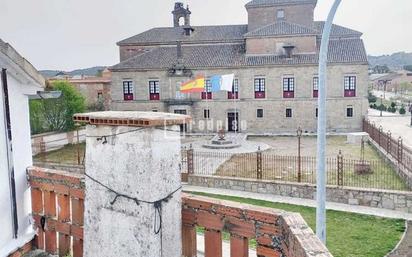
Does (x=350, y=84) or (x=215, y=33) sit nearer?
(x=350, y=84)

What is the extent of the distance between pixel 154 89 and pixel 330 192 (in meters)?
25.8

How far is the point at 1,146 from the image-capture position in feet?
15.1

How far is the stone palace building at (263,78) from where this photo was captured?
112 ft

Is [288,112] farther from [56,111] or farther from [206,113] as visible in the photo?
[56,111]

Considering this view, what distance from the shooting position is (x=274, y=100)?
3541cm

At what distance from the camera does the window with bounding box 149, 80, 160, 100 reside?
3753 centimetres

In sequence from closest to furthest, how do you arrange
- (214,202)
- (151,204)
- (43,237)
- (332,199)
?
(151,204)
(214,202)
(43,237)
(332,199)

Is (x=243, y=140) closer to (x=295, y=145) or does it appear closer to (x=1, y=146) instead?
(x=295, y=145)

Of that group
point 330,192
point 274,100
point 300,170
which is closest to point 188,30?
point 274,100

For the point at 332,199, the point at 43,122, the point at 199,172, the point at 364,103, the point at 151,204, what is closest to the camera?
the point at 151,204

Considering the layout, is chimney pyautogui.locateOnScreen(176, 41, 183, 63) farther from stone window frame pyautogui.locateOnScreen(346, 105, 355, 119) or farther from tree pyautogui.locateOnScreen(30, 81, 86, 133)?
stone window frame pyautogui.locateOnScreen(346, 105, 355, 119)

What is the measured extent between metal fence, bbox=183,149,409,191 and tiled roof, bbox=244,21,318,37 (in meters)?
16.9

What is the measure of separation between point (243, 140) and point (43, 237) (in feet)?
86.6

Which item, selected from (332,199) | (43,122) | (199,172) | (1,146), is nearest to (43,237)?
(1,146)
